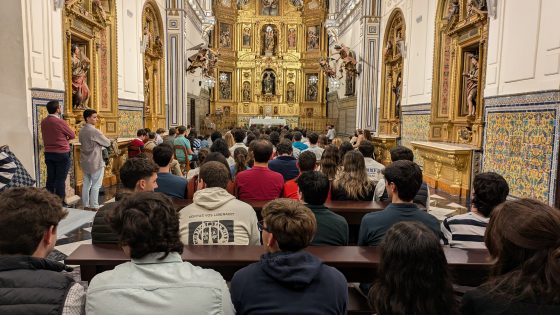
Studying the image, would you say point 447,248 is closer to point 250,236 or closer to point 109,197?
point 250,236

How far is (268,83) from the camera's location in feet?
81.2

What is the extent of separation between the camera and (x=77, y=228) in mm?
5234

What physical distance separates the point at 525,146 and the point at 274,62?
19478mm

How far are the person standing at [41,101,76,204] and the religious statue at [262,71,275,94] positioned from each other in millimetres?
19242

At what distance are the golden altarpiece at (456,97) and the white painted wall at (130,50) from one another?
6974 mm

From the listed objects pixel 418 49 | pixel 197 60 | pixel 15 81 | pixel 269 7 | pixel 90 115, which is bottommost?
pixel 90 115

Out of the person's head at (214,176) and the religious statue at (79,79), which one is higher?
the religious statue at (79,79)

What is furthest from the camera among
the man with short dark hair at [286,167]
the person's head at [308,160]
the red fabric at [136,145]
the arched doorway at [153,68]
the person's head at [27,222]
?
the arched doorway at [153,68]

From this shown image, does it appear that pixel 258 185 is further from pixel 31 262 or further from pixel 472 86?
pixel 472 86

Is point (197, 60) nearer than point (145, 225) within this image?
No

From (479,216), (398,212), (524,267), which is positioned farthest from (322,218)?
(524,267)

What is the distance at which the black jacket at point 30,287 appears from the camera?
4.65 feet

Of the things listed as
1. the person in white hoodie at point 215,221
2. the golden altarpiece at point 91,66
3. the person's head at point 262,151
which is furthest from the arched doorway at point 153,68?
the person in white hoodie at point 215,221

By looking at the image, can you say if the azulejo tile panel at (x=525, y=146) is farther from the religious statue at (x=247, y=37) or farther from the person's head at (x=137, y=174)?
the religious statue at (x=247, y=37)
